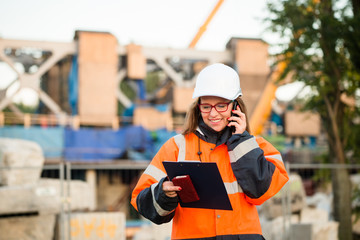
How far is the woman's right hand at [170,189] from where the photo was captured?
7.77 ft

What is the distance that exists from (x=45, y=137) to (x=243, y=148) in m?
16.7

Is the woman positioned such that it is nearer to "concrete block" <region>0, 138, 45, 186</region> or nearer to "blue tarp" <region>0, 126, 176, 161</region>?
"concrete block" <region>0, 138, 45, 186</region>

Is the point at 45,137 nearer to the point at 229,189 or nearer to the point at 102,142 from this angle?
the point at 102,142

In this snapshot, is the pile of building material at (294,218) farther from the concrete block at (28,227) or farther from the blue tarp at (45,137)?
the blue tarp at (45,137)

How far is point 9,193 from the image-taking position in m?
7.82

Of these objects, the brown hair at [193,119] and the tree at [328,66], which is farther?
the tree at [328,66]

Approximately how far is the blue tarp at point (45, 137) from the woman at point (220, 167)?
16202 millimetres

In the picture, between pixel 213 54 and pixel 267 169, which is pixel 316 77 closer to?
pixel 267 169

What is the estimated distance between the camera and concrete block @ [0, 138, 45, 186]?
964cm

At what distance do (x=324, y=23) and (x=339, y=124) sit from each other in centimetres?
227

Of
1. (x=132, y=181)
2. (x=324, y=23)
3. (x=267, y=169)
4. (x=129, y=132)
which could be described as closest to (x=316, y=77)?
(x=324, y=23)

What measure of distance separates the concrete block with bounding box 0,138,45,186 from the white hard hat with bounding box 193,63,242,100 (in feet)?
26.2

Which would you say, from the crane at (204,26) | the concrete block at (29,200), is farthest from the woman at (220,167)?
the crane at (204,26)

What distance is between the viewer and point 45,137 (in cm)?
1797
